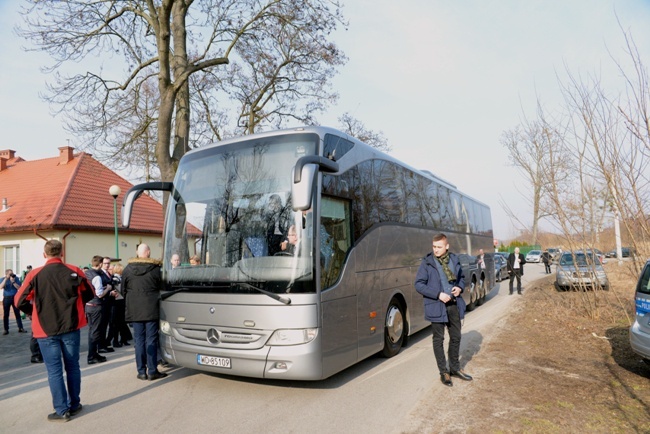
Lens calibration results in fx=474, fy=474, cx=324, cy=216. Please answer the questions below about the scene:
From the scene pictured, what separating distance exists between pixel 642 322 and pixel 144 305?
6.63 metres

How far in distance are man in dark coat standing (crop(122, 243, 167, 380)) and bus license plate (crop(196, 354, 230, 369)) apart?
3.48ft

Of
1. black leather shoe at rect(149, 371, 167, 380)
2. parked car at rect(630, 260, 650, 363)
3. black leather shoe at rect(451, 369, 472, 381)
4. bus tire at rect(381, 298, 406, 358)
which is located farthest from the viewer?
bus tire at rect(381, 298, 406, 358)

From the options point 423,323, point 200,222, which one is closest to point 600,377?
point 423,323

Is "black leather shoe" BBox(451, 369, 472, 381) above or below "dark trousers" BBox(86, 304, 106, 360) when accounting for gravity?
below

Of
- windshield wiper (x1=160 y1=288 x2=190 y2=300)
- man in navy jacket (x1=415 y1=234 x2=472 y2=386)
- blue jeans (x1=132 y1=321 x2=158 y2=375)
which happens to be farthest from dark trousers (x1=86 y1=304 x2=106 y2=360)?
man in navy jacket (x1=415 y1=234 x2=472 y2=386)

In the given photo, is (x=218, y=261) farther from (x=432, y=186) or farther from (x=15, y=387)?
(x=432, y=186)

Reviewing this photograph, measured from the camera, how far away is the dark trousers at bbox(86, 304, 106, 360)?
812cm

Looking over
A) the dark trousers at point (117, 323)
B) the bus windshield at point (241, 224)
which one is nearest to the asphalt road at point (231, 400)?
the bus windshield at point (241, 224)

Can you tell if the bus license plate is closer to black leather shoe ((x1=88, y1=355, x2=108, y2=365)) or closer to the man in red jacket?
the man in red jacket

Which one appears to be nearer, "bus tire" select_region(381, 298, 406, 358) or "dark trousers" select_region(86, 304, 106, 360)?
"bus tire" select_region(381, 298, 406, 358)

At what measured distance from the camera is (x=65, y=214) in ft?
66.3

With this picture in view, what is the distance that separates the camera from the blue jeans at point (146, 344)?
6.66 metres

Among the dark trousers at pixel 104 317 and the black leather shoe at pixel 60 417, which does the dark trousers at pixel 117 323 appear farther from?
the black leather shoe at pixel 60 417

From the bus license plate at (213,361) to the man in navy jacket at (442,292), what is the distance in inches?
101
